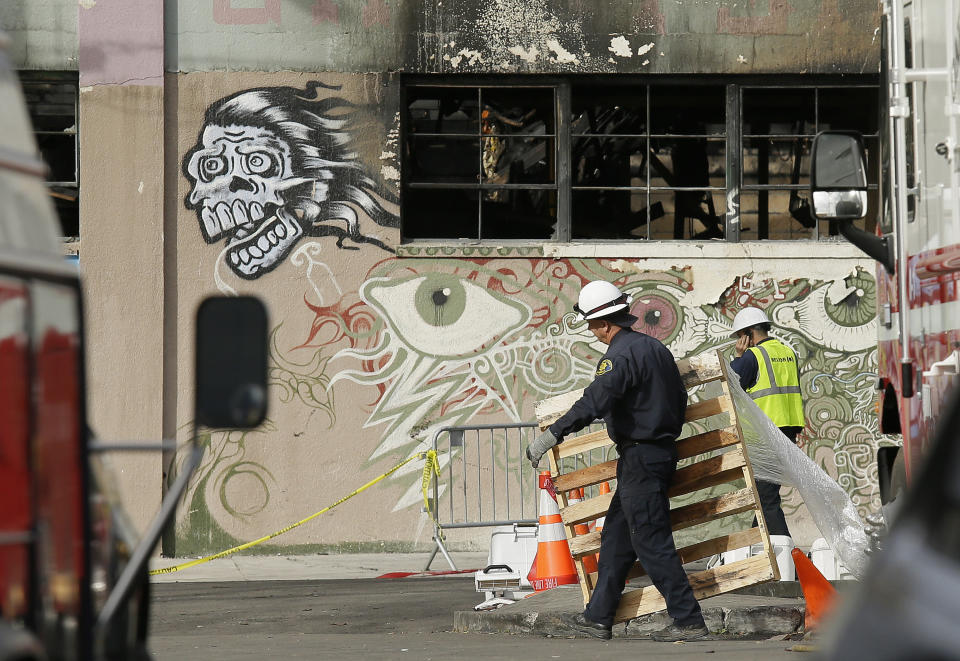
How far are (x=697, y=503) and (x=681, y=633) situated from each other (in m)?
0.74

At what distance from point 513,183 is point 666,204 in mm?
1386

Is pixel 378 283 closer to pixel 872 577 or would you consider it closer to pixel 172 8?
pixel 172 8

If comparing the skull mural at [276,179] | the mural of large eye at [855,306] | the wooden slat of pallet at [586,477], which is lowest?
the wooden slat of pallet at [586,477]

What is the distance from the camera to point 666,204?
12930 millimetres

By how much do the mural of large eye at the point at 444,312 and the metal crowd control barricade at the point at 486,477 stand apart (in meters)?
0.79

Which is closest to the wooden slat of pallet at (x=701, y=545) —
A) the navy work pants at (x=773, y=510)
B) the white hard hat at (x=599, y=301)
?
the white hard hat at (x=599, y=301)

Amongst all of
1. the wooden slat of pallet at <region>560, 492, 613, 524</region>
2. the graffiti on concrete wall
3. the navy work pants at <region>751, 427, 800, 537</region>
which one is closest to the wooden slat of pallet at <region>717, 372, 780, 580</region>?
the wooden slat of pallet at <region>560, 492, 613, 524</region>

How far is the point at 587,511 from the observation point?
798 cm

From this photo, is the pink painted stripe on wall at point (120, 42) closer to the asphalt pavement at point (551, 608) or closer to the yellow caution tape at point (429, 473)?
the yellow caution tape at point (429, 473)

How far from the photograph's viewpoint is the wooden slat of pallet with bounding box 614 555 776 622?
25.3 ft

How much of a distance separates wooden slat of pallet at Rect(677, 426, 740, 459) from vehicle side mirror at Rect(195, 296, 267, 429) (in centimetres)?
483

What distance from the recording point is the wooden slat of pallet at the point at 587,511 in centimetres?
797

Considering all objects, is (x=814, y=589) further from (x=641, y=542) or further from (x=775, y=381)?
(x=775, y=381)

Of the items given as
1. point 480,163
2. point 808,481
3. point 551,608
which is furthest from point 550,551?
point 480,163
